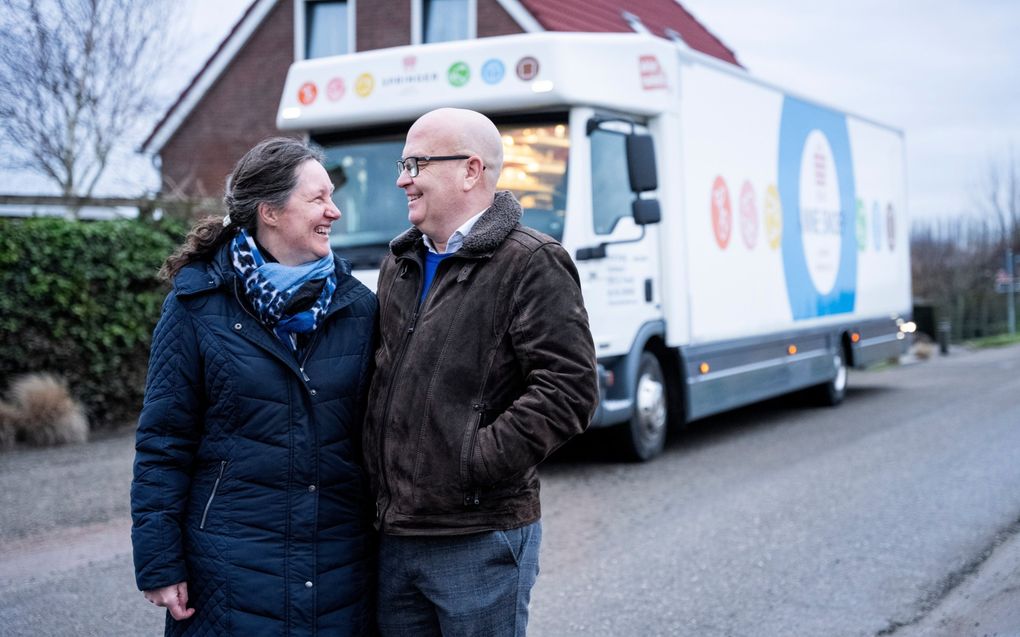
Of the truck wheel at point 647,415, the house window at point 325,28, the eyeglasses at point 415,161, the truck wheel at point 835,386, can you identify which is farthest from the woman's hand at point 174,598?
the house window at point 325,28

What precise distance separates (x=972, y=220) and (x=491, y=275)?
151 feet

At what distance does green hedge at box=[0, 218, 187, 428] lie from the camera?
966cm

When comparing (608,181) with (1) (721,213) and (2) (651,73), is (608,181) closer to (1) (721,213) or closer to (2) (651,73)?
(2) (651,73)

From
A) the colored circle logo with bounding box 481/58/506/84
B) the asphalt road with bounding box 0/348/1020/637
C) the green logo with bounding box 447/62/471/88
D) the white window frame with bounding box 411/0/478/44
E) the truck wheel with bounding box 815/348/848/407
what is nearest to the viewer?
the asphalt road with bounding box 0/348/1020/637

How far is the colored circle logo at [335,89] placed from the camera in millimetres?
8391

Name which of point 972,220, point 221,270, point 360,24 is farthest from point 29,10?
point 972,220

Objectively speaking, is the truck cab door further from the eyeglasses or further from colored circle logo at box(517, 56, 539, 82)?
the eyeglasses

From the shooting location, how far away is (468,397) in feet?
8.30

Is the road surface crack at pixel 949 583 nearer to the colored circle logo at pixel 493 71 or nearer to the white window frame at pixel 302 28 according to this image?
the colored circle logo at pixel 493 71

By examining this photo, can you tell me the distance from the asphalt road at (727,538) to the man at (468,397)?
→ 90.3 inches

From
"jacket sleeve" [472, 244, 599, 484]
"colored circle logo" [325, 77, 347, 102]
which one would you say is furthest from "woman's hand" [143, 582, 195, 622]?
"colored circle logo" [325, 77, 347, 102]

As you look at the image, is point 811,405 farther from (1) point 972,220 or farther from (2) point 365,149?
(1) point 972,220

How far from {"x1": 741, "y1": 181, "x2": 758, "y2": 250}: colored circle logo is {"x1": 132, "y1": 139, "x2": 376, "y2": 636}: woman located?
7.82m

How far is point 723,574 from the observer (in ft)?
18.4
